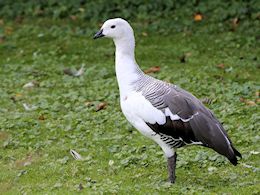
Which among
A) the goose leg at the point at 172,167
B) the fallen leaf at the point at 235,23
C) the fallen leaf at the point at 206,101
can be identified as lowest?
the fallen leaf at the point at 235,23

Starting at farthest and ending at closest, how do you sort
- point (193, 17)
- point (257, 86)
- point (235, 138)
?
1. point (193, 17)
2. point (257, 86)
3. point (235, 138)

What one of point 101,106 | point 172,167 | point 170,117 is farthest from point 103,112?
point 170,117

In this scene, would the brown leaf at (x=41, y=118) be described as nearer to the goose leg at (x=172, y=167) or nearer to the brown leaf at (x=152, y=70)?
the brown leaf at (x=152, y=70)

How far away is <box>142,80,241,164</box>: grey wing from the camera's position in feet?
24.4

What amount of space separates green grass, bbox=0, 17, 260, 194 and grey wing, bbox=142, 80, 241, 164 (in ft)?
1.53

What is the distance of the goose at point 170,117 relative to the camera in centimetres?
747

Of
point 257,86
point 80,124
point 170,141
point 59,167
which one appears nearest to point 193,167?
point 170,141

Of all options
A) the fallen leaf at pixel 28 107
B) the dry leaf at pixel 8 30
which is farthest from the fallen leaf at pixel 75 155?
the dry leaf at pixel 8 30

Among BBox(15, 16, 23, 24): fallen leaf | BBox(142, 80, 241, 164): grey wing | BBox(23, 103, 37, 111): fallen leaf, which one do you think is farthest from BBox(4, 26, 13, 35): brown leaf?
BBox(142, 80, 241, 164): grey wing

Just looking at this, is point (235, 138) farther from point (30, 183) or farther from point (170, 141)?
point (30, 183)

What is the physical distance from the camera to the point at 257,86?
11.4 metres

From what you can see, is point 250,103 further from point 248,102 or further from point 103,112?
point 103,112

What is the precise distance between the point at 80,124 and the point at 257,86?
9.84 ft

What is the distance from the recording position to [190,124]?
7520mm
